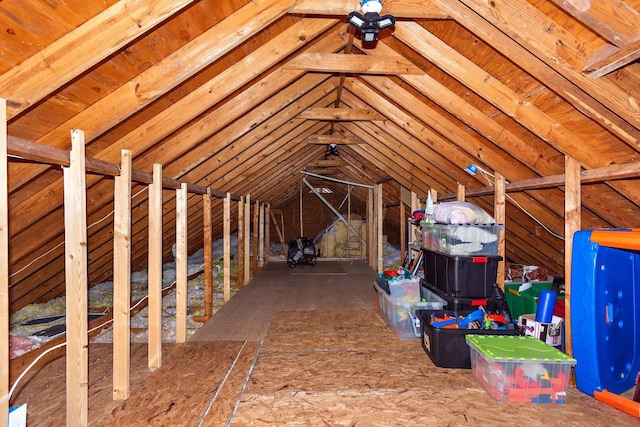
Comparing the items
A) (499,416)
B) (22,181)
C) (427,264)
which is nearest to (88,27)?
(22,181)

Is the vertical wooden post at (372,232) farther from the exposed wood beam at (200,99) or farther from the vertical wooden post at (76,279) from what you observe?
the vertical wooden post at (76,279)

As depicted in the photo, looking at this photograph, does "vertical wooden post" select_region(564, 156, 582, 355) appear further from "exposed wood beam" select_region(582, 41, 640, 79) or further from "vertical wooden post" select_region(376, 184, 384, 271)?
"vertical wooden post" select_region(376, 184, 384, 271)

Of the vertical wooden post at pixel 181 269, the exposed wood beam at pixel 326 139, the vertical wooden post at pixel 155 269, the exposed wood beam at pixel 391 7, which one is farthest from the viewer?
the exposed wood beam at pixel 326 139

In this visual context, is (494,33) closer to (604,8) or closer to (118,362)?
(604,8)

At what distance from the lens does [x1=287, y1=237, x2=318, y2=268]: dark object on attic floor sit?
8.71 m

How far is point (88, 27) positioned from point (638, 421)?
12.1 ft

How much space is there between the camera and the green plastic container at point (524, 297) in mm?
3882

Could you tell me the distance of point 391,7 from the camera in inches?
89.7

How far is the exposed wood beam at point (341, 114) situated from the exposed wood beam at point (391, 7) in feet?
7.29

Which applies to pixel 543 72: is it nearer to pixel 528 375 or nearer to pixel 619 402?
pixel 528 375

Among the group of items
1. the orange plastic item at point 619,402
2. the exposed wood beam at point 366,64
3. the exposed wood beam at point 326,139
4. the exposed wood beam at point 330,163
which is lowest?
the orange plastic item at point 619,402

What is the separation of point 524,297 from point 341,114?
118 inches

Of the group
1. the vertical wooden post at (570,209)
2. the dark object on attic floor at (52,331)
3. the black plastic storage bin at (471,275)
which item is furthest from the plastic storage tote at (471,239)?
the dark object on attic floor at (52,331)

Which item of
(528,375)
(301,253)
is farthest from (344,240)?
(528,375)
